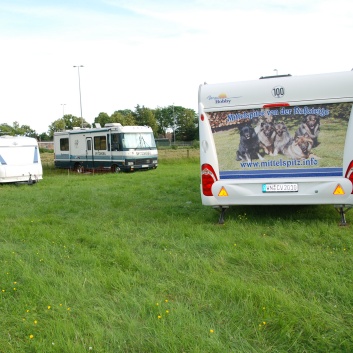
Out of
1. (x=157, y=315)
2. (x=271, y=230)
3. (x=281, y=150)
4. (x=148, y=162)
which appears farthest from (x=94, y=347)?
(x=148, y=162)

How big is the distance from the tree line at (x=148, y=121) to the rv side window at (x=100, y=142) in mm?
48719

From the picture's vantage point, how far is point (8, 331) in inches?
155

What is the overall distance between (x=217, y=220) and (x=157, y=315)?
4485mm

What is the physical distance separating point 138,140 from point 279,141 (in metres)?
18.0

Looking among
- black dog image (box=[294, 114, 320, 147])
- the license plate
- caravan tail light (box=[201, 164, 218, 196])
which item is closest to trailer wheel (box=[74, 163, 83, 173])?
caravan tail light (box=[201, 164, 218, 196])

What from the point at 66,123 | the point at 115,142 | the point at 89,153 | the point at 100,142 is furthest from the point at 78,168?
the point at 66,123

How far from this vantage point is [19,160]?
18.8m

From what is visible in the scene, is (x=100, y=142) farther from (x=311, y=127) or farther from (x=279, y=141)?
(x=311, y=127)

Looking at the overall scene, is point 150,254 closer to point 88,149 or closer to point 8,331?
point 8,331

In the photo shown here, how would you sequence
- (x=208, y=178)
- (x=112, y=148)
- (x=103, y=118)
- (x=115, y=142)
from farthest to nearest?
(x=103, y=118)
(x=112, y=148)
(x=115, y=142)
(x=208, y=178)

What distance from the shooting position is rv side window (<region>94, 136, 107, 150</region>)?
25297mm

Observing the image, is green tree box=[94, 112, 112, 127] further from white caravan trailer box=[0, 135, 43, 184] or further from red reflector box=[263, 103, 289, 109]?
red reflector box=[263, 103, 289, 109]

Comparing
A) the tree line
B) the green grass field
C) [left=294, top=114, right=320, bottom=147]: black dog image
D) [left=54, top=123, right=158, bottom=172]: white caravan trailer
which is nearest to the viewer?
the green grass field

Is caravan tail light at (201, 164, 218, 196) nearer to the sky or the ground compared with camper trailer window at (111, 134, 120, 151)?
nearer to the ground
